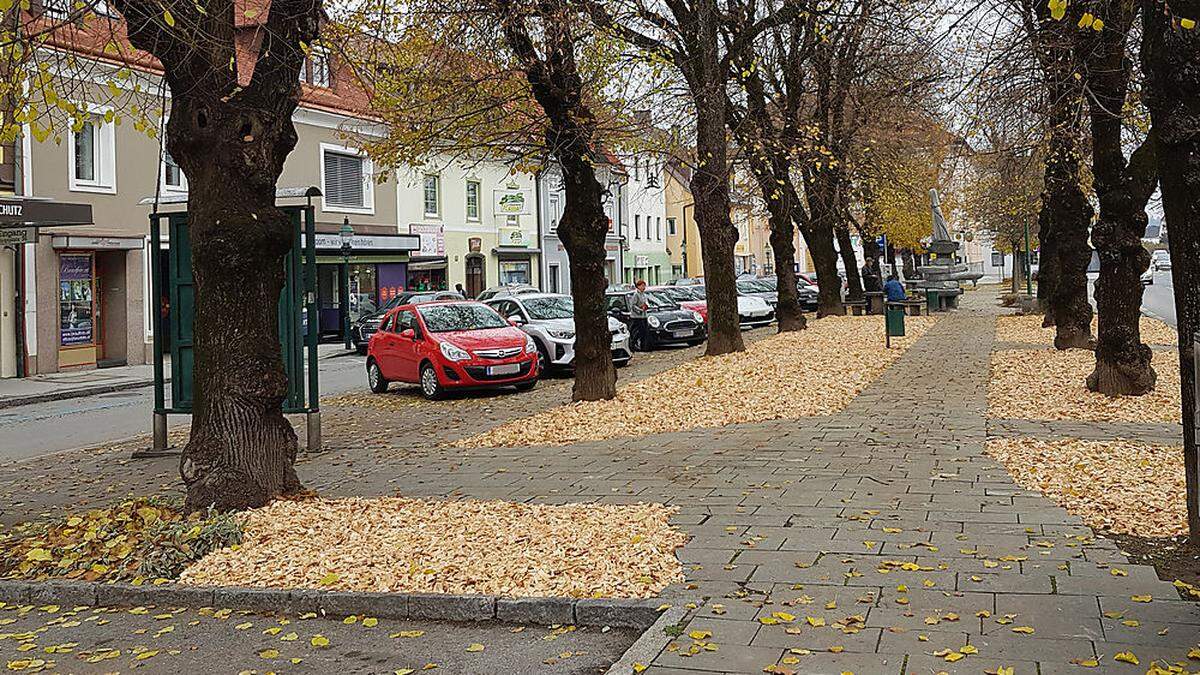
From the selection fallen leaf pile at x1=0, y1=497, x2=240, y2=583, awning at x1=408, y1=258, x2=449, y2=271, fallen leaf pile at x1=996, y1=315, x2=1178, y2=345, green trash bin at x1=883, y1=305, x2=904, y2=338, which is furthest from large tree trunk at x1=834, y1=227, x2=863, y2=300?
fallen leaf pile at x1=0, y1=497, x2=240, y2=583

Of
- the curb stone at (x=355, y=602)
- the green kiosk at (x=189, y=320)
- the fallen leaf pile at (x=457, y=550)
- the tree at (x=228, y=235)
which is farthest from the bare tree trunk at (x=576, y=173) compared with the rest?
the curb stone at (x=355, y=602)

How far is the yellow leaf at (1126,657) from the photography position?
4.59 m

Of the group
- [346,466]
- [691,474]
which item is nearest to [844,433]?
[691,474]

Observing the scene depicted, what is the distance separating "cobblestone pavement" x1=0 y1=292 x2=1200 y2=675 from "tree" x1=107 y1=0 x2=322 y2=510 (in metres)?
1.63

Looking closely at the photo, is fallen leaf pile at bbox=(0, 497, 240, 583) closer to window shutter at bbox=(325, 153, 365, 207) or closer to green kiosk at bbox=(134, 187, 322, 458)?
green kiosk at bbox=(134, 187, 322, 458)

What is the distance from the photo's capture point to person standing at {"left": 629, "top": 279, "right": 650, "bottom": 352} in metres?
26.6

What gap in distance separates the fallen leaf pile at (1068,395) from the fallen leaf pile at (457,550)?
20.5 ft

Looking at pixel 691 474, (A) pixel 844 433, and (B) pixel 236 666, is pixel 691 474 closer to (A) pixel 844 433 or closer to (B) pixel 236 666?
(A) pixel 844 433

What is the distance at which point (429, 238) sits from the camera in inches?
1570

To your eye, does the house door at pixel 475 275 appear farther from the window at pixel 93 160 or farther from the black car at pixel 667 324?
the window at pixel 93 160

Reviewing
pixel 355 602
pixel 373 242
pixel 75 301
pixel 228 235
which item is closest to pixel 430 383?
pixel 228 235

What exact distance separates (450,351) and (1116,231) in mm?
9566

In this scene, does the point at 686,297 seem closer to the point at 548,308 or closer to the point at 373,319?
the point at 373,319

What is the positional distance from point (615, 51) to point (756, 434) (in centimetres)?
765
